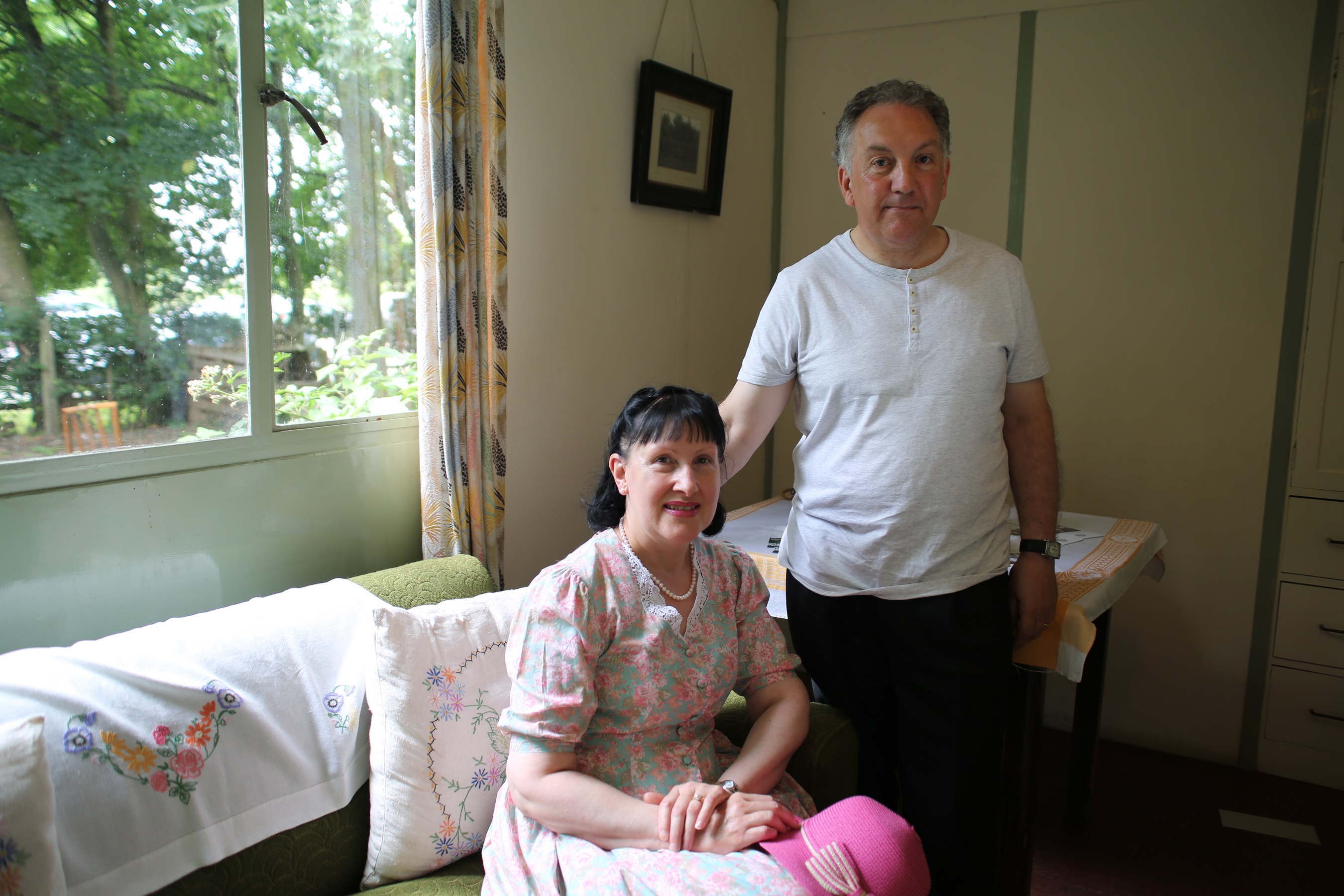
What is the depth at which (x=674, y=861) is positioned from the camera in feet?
3.44

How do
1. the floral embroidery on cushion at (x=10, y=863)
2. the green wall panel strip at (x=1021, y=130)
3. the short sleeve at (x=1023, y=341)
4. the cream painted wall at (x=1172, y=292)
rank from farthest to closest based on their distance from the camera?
1. the green wall panel strip at (x=1021, y=130)
2. the cream painted wall at (x=1172, y=292)
3. the short sleeve at (x=1023, y=341)
4. the floral embroidery on cushion at (x=10, y=863)

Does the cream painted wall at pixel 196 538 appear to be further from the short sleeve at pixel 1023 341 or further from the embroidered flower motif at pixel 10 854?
the short sleeve at pixel 1023 341

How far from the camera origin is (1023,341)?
1.39 metres

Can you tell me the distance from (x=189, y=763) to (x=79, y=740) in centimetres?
13

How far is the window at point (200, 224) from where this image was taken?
1.24 m

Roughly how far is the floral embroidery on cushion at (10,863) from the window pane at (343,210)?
871mm

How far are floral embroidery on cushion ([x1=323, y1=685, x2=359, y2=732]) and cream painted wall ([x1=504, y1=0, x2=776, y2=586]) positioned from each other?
2.67ft

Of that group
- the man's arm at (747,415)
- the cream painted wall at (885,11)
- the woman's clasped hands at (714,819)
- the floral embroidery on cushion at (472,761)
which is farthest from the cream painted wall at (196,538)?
the cream painted wall at (885,11)

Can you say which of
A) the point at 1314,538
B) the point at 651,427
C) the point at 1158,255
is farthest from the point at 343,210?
the point at 1314,538

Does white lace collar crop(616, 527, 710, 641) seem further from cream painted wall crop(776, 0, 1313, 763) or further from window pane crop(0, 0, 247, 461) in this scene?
cream painted wall crop(776, 0, 1313, 763)

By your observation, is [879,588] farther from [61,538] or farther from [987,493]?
[61,538]

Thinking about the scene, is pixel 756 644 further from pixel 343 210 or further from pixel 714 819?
pixel 343 210

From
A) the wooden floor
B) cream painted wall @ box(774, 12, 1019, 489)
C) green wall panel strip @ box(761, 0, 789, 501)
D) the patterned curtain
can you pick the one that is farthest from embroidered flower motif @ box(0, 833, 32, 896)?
cream painted wall @ box(774, 12, 1019, 489)

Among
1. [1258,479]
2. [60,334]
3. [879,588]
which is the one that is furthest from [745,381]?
[1258,479]
